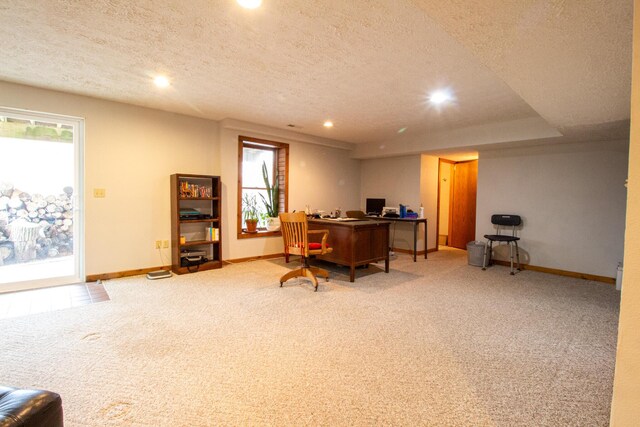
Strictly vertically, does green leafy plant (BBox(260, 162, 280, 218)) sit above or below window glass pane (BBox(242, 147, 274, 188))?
below

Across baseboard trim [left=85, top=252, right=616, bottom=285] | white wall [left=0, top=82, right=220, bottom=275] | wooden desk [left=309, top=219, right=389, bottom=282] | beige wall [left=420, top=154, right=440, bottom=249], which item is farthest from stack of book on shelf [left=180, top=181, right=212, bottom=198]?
beige wall [left=420, top=154, right=440, bottom=249]

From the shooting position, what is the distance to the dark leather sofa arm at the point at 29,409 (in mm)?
979

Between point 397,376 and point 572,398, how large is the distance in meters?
1.00

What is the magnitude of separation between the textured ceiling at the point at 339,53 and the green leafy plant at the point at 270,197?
73.2 inches

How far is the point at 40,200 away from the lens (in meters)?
3.86

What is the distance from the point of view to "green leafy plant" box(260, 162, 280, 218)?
5.90m

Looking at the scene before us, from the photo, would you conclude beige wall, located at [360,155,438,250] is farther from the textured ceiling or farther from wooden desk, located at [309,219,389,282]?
the textured ceiling

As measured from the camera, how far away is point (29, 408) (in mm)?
1034

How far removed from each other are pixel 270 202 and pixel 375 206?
2411mm

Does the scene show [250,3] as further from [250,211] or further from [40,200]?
[250,211]

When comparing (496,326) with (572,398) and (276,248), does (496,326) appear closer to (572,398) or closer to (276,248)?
(572,398)

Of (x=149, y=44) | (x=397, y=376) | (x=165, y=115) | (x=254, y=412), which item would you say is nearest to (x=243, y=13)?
(x=149, y=44)

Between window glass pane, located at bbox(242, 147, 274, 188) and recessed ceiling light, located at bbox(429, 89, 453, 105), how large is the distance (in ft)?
10.5

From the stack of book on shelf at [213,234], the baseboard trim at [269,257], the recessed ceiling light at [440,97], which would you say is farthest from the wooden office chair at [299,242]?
the recessed ceiling light at [440,97]
